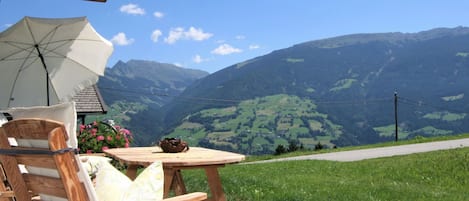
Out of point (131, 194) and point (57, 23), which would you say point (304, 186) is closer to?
point (57, 23)

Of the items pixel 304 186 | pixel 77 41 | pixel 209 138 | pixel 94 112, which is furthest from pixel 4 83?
pixel 209 138

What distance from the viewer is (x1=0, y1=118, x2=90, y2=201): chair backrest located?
2480mm

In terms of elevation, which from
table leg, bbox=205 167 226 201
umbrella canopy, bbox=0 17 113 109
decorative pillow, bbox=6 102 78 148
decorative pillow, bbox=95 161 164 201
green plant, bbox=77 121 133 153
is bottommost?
green plant, bbox=77 121 133 153

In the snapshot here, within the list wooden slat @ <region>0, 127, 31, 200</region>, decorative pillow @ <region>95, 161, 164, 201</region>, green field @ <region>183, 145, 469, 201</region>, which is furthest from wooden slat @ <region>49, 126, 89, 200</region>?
green field @ <region>183, 145, 469, 201</region>

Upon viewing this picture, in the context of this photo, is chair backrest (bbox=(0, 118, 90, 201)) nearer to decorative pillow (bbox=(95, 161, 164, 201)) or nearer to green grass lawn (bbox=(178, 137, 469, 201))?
decorative pillow (bbox=(95, 161, 164, 201))

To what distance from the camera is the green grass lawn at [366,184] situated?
24.6 feet

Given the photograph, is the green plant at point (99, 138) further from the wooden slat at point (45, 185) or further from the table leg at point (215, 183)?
the wooden slat at point (45, 185)

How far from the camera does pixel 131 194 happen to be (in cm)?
295

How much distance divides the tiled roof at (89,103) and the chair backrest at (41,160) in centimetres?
3048

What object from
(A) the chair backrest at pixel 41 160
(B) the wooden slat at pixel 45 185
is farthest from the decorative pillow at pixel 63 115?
(B) the wooden slat at pixel 45 185

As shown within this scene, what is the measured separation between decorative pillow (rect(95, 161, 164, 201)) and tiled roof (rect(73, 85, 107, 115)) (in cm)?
3046

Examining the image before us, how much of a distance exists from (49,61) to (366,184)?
6176 mm

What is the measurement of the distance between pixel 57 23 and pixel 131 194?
6.78 metres

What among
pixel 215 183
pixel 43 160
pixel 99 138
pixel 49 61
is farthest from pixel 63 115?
pixel 99 138
